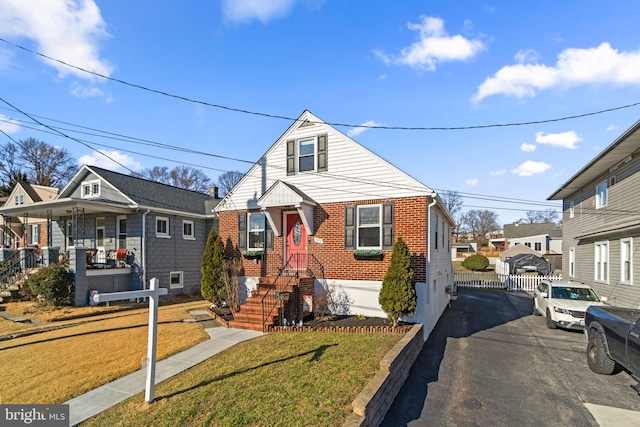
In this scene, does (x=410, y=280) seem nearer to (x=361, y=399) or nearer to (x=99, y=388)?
(x=361, y=399)

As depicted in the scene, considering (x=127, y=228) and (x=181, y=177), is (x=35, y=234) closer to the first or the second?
(x=127, y=228)

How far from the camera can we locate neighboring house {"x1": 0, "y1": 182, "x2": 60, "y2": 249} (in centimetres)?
2097

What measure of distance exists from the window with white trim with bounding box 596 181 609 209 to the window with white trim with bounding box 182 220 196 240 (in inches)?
798

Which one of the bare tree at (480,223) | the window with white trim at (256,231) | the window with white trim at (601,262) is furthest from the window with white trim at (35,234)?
the bare tree at (480,223)

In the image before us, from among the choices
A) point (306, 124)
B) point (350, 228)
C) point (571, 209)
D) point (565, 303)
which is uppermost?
point (306, 124)

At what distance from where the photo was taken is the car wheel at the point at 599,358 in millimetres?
6910

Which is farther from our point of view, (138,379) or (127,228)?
(127,228)

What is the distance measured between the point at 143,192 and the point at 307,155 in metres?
10.2

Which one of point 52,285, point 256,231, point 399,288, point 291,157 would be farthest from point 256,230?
point 52,285

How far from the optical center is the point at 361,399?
4.66 m

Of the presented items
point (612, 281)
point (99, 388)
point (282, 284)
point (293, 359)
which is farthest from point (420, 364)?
point (612, 281)

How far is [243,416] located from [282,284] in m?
6.06

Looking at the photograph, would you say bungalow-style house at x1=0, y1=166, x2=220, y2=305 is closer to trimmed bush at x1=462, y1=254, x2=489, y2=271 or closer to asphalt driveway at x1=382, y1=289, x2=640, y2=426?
asphalt driveway at x1=382, y1=289, x2=640, y2=426

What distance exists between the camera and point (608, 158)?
43.0 feet
